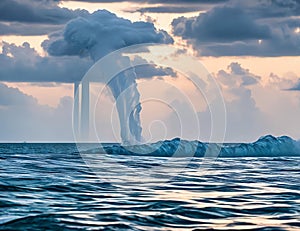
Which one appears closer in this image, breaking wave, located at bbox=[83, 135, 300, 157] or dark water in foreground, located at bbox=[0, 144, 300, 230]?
dark water in foreground, located at bbox=[0, 144, 300, 230]

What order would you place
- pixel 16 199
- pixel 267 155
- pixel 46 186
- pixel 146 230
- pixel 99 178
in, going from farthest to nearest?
pixel 267 155 → pixel 99 178 → pixel 46 186 → pixel 16 199 → pixel 146 230

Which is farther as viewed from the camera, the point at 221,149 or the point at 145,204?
the point at 221,149

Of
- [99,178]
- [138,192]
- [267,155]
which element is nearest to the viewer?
[138,192]

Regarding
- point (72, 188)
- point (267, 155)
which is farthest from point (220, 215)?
point (267, 155)

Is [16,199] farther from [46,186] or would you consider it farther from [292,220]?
[292,220]

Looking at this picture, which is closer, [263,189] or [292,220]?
[292,220]

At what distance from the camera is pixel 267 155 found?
10494cm

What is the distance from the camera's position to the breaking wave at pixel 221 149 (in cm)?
10319

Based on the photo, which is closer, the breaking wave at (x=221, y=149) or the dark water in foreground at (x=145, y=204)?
the dark water in foreground at (x=145, y=204)

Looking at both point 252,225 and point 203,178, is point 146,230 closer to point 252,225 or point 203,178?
point 252,225

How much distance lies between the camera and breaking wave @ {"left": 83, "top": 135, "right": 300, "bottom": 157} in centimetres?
10319

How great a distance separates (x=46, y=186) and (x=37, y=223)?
42.8 ft

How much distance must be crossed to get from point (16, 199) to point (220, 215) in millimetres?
9344

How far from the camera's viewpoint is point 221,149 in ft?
351
